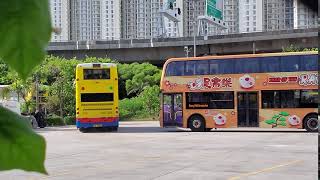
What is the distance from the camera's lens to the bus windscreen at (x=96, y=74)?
2112cm

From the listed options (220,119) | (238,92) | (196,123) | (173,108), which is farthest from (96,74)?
(238,92)

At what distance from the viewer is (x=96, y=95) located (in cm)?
2111

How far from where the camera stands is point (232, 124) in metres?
20.5

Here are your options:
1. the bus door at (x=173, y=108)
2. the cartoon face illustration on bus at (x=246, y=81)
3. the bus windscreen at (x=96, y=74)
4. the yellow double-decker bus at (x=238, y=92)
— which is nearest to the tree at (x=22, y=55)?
the yellow double-decker bus at (x=238, y=92)

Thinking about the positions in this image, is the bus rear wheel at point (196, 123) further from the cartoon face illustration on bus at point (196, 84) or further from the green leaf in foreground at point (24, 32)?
the green leaf in foreground at point (24, 32)

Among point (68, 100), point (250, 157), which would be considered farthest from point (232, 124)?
point (68, 100)

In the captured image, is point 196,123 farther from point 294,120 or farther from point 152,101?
point 152,101

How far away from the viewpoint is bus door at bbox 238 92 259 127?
66.1 feet

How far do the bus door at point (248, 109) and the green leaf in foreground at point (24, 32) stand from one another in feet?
65.8

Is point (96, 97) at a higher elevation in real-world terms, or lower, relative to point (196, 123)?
higher

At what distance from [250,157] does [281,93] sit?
8.63 meters

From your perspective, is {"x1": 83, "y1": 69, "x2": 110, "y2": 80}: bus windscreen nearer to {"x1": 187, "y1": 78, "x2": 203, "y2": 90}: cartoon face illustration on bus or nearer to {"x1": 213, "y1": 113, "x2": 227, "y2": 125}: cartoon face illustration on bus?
{"x1": 187, "y1": 78, "x2": 203, "y2": 90}: cartoon face illustration on bus

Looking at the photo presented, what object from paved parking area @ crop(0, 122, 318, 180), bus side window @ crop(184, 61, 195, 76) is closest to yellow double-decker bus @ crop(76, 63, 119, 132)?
bus side window @ crop(184, 61, 195, 76)

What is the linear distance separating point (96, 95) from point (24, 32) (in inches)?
822
